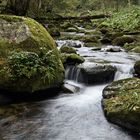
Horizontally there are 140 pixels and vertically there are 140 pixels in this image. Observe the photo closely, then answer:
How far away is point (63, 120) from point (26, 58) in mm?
2112

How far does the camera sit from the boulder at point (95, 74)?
33.1ft

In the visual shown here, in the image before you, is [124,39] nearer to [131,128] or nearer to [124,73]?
[124,73]

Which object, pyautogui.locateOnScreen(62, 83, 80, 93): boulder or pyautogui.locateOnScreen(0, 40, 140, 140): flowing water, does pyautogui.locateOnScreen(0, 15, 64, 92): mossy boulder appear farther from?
pyautogui.locateOnScreen(0, 40, 140, 140): flowing water

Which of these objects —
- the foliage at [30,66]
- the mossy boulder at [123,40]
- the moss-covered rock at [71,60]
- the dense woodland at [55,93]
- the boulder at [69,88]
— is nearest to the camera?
the dense woodland at [55,93]

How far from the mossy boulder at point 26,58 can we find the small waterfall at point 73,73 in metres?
1.03

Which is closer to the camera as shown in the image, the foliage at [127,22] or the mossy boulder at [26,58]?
the mossy boulder at [26,58]

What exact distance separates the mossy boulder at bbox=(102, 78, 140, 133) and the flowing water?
193 mm

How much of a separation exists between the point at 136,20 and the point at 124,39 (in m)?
6.48

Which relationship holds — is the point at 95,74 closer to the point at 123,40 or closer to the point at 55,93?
the point at 55,93

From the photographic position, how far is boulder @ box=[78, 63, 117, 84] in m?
10.1

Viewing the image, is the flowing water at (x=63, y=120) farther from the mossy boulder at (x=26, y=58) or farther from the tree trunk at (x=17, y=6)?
the tree trunk at (x=17, y=6)

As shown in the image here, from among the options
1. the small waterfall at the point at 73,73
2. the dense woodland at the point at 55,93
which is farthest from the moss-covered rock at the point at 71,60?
the small waterfall at the point at 73,73

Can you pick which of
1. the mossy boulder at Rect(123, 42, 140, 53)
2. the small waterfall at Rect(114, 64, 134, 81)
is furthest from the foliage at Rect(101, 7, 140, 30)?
the small waterfall at Rect(114, 64, 134, 81)

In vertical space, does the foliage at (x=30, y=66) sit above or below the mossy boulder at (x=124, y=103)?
above
